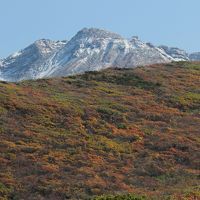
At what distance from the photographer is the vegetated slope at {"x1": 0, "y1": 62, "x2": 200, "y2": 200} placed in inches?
1230

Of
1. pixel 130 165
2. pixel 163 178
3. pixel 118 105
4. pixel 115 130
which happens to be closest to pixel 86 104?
pixel 118 105

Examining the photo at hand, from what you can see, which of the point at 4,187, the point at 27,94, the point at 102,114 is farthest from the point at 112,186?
the point at 27,94

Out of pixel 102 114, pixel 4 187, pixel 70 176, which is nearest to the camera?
pixel 4 187

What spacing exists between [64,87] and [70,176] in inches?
1099

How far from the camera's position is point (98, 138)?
4138 centimetres

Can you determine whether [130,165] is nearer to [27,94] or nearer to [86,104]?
[86,104]

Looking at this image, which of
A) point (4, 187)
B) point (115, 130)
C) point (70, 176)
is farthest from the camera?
point (115, 130)

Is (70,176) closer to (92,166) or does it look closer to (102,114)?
(92,166)

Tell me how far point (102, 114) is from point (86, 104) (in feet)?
11.4

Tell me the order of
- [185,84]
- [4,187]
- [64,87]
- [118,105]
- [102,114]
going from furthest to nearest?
[185,84] → [64,87] → [118,105] → [102,114] → [4,187]

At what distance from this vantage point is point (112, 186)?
3122 cm

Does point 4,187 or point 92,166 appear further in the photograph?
point 92,166

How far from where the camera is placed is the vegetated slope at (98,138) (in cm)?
3125

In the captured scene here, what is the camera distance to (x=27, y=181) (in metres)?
31.9
